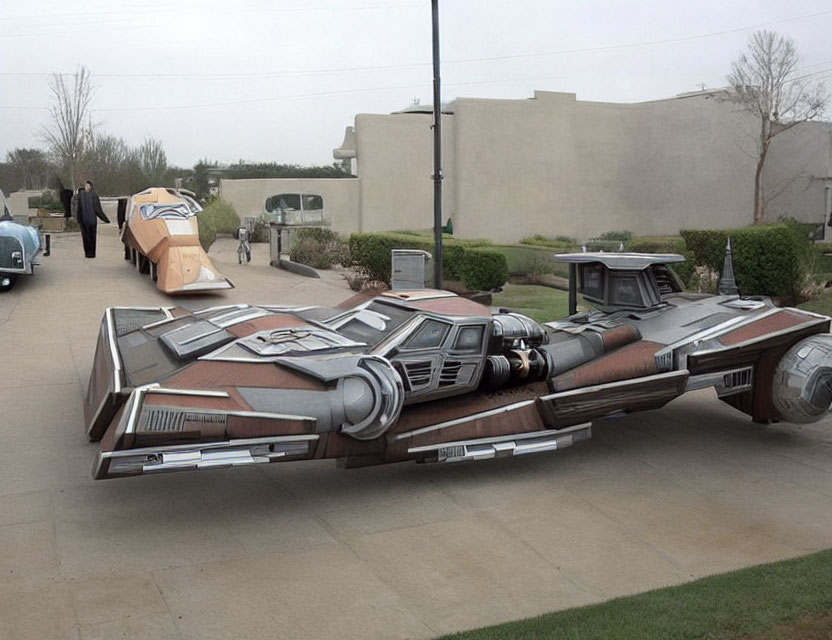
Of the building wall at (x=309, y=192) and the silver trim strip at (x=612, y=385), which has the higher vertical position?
→ the building wall at (x=309, y=192)

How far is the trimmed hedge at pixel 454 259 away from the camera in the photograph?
19641mm

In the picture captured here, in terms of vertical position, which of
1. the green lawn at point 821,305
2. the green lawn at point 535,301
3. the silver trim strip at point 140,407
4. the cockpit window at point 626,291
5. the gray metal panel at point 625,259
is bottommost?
the green lawn at point 821,305

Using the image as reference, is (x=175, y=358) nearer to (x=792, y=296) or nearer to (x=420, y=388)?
(x=420, y=388)

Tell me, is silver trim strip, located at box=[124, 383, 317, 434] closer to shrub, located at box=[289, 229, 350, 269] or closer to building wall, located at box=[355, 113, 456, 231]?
shrub, located at box=[289, 229, 350, 269]

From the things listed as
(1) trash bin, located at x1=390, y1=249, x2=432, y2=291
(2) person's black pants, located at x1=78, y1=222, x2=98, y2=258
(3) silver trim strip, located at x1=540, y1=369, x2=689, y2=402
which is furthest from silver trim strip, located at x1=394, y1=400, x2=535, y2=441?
(2) person's black pants, located at x1=78, y1=222, x2=98, y2=258

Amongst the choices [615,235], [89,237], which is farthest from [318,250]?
[615,235]

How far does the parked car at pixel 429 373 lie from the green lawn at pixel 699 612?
226cm

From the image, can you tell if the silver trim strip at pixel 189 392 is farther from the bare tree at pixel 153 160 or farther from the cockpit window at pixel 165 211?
the bare tree at pixel 153 160

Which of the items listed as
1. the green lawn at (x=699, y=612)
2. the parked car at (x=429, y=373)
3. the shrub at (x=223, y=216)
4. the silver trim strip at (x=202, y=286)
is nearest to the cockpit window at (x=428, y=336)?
the parked car at (x=429, y=373)

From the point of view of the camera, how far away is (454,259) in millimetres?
19984

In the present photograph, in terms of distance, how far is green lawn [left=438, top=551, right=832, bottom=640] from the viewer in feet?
17.2

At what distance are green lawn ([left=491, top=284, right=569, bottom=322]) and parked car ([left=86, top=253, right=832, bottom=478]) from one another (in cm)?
662

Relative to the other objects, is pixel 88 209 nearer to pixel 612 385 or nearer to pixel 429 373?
pixel 429 373

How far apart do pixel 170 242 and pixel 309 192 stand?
1648 cm
